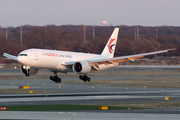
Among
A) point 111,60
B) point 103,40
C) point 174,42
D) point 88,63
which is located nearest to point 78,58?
point 88,63

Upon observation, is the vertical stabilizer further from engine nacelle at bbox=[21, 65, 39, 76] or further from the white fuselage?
engine nacelle at bbox=[21, 65, 39, 76]

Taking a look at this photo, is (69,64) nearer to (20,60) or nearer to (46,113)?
(20,60)

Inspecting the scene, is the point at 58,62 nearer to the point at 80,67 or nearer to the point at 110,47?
the point at 80,67

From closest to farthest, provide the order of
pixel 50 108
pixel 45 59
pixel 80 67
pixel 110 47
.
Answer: pixel 50 108, pixel 45 59, pixel 80 67, pixel 110 47

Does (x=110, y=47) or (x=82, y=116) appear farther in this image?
(x=110, y=47)

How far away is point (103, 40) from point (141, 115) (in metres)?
122

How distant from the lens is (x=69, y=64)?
46188mm

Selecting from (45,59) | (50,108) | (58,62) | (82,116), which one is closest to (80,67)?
(58,62)

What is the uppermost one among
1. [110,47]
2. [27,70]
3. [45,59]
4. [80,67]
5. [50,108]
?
[110,47]

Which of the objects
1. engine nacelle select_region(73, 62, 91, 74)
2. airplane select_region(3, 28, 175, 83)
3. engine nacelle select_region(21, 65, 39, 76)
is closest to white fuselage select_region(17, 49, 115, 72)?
airplane select_region(3, 28, 175, 83)

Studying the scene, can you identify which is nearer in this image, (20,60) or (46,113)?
(46,113)

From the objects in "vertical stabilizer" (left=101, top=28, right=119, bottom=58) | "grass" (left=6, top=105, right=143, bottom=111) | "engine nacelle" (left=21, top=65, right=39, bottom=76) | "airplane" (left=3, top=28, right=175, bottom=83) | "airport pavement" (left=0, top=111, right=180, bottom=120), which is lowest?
"grass" (left=6, top=105, right=143, bottom=111)

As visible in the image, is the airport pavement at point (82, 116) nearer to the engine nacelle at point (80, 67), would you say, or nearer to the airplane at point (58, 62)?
the airplane at point (58, 62)

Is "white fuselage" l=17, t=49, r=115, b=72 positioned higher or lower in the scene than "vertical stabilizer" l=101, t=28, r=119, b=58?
lower
